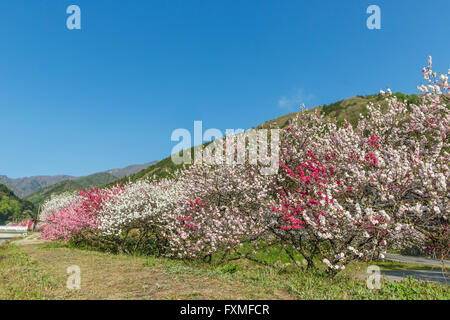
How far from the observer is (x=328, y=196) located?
296 inches

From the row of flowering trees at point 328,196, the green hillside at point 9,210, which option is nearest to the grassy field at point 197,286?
the row of flowering trees at point 328,196

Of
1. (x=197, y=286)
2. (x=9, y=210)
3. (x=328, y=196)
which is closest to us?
(x=197, y=286)

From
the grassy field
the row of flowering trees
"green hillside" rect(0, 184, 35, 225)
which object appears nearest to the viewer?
the grassy field

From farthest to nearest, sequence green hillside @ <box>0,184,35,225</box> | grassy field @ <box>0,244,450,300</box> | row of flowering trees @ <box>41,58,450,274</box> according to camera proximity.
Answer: green hillside @ <box>0,184,35,225</box>
row of flowering trees @ <box>41,58,450,274</box>
grassy field @ <box>0,244,450,300</box>

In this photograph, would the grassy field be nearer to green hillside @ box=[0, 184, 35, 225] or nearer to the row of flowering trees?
the row of flowering trees

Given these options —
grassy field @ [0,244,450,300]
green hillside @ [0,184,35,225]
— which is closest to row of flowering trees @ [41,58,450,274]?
grassy field @ [0,244,450,300]

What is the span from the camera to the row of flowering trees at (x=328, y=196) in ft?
24.9

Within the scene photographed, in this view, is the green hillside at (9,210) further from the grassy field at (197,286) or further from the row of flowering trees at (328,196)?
the grassy field at (197,286)

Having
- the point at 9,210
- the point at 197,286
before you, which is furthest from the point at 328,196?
the point at 9,210

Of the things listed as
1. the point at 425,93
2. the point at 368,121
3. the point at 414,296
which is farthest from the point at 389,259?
the point at 414,296

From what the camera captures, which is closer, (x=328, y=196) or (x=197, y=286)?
(x=197, y=286)

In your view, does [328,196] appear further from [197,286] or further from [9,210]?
[9,210]

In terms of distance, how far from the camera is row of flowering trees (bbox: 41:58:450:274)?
7602 millimetres

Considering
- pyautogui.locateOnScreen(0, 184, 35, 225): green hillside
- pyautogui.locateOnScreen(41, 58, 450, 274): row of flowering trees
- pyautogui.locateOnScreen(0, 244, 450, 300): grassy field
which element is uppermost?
pyautogui.locateOnScreen(41, 58, 450, 274): row of flowering trees
